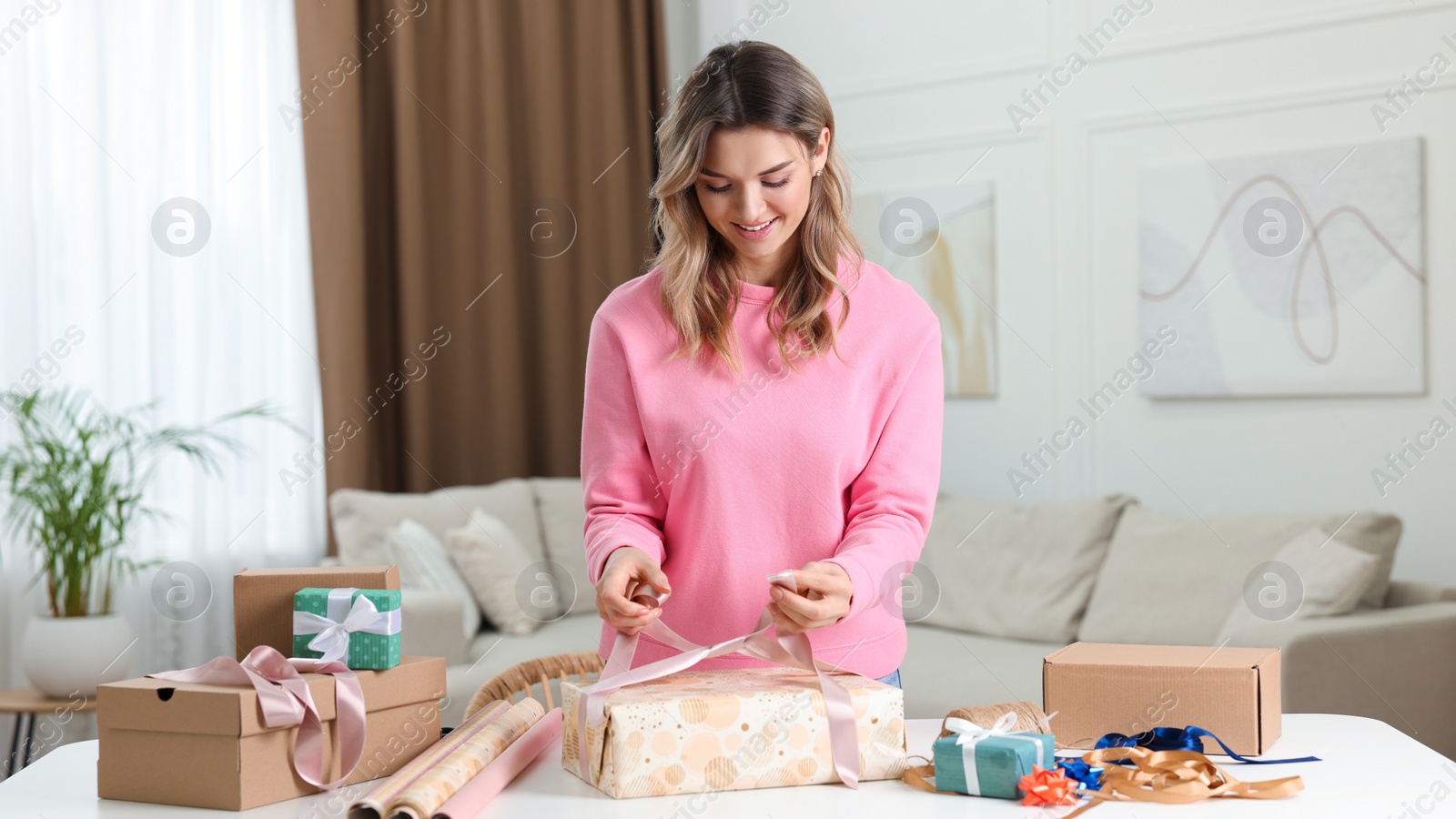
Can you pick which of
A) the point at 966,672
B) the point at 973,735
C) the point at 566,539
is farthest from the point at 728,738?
the point at 566,539

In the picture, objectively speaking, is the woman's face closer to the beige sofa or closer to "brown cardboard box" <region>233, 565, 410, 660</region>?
"brown cardboard box" <region>233, 565, 410, 660</region>

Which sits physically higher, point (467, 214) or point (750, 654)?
point (467, 214)

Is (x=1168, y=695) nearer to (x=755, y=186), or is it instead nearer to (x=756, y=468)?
(x=756, y=468)

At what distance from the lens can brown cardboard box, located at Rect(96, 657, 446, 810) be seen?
105 centimetres

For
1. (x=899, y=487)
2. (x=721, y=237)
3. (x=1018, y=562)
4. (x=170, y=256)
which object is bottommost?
(x=1018, y=562)

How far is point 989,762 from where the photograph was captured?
104 cm

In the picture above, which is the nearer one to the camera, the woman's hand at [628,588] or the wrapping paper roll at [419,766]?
the wrapping paper roll at [419,766]

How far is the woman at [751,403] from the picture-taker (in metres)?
1.28

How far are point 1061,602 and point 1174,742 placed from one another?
2.35 metres

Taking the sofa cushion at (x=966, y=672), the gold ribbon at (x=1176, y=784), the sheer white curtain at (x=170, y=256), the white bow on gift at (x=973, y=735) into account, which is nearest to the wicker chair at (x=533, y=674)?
the white bow on gift at (x=973, y=735)

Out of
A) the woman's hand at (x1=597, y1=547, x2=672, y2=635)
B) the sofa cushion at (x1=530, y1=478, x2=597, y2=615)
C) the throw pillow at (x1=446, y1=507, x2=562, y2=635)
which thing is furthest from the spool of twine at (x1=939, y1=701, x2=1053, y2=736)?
the sofa cushion at (x1=530, y1=478, x2=597, y2=615)

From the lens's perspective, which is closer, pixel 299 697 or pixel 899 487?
pixel 299 697

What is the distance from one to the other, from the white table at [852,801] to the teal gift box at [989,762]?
0.01m

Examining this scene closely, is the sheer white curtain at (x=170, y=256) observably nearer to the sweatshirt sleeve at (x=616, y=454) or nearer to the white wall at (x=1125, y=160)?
the white wall at (x=1125, y=160)
